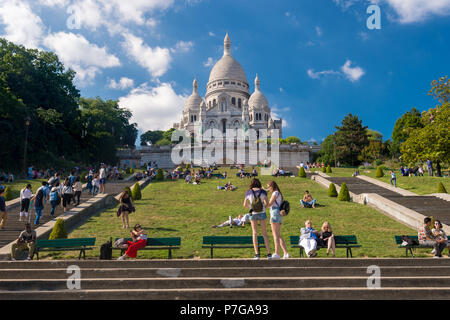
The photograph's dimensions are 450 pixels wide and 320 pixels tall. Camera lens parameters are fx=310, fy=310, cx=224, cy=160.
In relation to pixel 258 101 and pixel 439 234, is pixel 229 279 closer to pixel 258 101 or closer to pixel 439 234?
pixel 439 234

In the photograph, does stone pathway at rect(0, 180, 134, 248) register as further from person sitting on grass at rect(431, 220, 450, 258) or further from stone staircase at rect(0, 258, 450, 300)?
person sitting on grass at rect(431, 220, 450, 258)

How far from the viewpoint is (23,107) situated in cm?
2697

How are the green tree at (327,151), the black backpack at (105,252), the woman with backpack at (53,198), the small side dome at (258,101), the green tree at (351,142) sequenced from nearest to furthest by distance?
the black backpack at (105,252), the woman with backpack at (53,198), the green tree at (351,142), the green tree at (327,151), the small side dome at (258,101)

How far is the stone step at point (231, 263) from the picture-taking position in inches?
227

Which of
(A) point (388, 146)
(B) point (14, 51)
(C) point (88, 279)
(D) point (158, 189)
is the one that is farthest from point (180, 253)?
(A) point (388, 146)

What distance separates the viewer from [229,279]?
5238 mm

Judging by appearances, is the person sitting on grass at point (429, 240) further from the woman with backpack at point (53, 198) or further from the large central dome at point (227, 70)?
the large central dome at point (227, 70)

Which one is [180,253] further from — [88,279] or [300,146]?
[300,146]

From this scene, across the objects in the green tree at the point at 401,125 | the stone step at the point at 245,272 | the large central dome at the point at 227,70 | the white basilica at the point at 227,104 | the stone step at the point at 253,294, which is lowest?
the stone step at the point at 253,294

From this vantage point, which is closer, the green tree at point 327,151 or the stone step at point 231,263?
the stone step at point 231,263

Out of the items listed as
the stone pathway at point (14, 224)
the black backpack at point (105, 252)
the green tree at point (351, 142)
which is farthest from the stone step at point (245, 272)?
the green tree at point (351, 142)

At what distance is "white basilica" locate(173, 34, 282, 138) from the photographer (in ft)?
258

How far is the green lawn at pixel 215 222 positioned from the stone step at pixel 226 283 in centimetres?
171

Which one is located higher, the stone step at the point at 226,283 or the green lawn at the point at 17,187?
the green lawn at the point at 17,187
